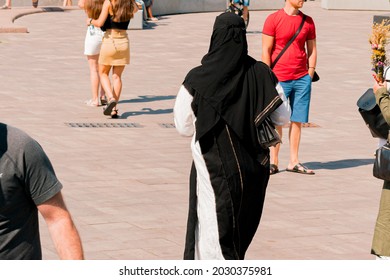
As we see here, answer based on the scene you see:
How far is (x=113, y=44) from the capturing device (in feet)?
46.9

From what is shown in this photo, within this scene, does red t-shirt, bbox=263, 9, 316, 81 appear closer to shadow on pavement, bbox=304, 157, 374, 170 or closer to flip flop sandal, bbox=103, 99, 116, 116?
shadow on pavement, bbox=304, 157, 374, 170

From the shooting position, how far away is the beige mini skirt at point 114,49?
1427 centimetres

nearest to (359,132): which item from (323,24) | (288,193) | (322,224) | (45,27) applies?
(288,193)

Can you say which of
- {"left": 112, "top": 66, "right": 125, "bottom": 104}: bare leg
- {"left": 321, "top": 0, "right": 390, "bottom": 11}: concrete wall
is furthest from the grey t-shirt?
{"left": 321, "top": 0, "right": 390, "bottom": 11}: concrete wall

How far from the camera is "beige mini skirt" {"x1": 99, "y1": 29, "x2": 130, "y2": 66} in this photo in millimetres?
14273

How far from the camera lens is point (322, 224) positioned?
9.00 metres

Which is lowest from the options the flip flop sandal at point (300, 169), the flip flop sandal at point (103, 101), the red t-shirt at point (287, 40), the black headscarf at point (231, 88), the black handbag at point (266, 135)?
the flip flop sandal at point (103, 101)

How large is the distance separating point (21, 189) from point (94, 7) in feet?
33.5

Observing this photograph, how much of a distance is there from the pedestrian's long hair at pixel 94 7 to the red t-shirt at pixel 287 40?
410cm

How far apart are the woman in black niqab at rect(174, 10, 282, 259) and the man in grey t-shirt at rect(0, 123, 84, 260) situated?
1944 millimetres

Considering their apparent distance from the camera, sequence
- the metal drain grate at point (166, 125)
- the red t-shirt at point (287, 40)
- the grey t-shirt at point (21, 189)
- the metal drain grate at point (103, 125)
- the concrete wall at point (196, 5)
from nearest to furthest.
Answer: the grey t-shirt at point (21, 189) → the red t-shirt at point (287, 40) → the metal drain grate at point (103, 125) → the metal drain grate at point (166, 125) → the concrete wall at point (196, 5)

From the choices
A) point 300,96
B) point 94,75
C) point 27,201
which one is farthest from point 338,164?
point 27,201

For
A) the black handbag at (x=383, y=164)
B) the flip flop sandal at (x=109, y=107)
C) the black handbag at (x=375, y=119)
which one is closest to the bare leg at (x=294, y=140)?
the flip flop sandal at (x=109, y=107)

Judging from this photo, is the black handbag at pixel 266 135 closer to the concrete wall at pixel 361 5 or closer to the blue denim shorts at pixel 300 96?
the blue denim shorts at pixel 300 96
